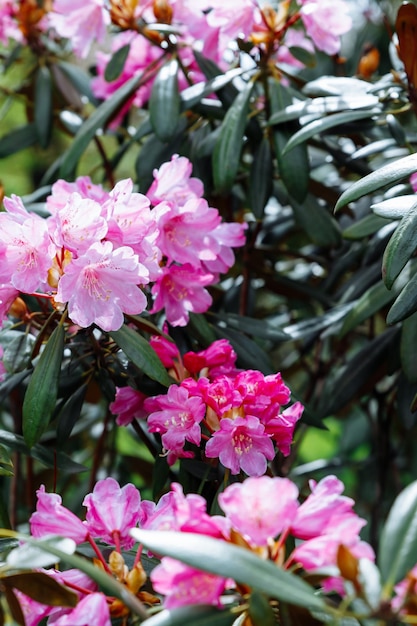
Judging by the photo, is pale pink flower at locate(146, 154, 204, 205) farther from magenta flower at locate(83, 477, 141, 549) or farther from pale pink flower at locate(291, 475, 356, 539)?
Answer: pale pink flower at locate(291, 475, 356, 539)

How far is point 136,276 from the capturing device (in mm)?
917

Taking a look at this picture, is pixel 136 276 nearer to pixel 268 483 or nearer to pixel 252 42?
pixel 268 483

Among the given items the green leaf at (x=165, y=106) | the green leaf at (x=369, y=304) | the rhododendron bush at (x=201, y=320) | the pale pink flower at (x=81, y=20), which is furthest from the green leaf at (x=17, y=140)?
the green leaf at (x=369, y=304)

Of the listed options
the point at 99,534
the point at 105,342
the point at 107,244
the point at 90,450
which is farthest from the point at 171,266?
the point at 90,450

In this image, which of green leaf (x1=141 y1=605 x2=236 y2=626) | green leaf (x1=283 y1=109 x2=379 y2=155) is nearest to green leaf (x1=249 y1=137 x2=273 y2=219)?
green leaf (x1=283 y1=109 x2=379 y2=155)

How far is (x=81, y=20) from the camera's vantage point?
1469mm

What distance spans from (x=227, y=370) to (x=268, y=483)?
0.38m

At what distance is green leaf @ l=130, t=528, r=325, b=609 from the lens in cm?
58

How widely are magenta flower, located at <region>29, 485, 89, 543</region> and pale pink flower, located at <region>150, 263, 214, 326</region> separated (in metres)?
0.36

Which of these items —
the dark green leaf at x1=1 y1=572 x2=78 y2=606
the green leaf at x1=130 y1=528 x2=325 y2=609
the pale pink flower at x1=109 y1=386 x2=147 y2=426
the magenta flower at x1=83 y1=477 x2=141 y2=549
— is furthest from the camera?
the pale pink flower at x1=109 y1=386 x2=147 y2=426

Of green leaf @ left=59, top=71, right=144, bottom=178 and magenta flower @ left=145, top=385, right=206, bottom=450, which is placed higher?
green leaf @ left=59, top=71, right=144, bottom=178

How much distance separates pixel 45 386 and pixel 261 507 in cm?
41

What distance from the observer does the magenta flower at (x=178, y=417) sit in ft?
3.01

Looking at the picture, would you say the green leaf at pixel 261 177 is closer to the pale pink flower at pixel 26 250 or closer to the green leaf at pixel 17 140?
the pale pink flower at pixel 26 250
